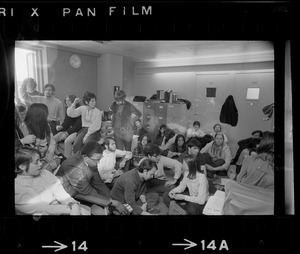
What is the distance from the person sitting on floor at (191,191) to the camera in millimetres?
1213

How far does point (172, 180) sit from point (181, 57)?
58 centimetres

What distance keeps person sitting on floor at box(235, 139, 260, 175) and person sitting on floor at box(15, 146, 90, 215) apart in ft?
2.42

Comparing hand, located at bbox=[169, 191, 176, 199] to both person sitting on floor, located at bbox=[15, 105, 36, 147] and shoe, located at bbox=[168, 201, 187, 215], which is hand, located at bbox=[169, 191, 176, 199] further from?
person sitting on floor, located at bbox=[15, 105, 36, 147]

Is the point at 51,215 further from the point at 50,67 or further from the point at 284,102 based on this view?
the point at 284,102

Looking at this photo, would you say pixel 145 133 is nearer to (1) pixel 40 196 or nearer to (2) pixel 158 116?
(2) pixel 158 116

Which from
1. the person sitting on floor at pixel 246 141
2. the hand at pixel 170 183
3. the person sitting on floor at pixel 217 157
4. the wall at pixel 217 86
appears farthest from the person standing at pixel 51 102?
the person sitting on floor at pixel 246 141

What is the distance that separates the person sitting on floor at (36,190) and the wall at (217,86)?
542 mm

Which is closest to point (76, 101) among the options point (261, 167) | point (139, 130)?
point (139, 130)

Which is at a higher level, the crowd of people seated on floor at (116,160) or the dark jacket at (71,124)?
the dark jacket at (71,124)

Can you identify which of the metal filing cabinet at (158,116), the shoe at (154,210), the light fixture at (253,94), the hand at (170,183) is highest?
the light fixture at (253,94)

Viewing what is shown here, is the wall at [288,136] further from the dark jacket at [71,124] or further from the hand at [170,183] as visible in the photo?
the dark jacket at [71,124]

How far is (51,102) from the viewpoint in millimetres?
1179

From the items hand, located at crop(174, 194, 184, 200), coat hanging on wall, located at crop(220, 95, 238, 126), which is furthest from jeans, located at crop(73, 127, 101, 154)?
coat hanging on wall, located at crop(220, 95, 238, 126)
